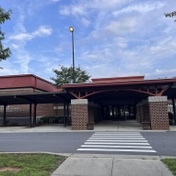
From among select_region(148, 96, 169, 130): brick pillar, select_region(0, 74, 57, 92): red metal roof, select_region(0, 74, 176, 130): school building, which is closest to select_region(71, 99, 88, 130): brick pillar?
select_region(0, 74, 176, 130): school building

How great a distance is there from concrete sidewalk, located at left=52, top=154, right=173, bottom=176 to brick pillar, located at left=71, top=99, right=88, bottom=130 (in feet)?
42.6

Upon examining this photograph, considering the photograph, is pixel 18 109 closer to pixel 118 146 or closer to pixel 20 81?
pixel 20 81

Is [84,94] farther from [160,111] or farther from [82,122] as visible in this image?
[160,111]

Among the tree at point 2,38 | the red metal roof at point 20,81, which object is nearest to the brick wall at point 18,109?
the red metal roof at point 20,81

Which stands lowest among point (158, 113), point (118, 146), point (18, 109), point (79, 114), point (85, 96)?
point (118, 146)

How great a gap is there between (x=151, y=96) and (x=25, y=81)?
20.1 meters

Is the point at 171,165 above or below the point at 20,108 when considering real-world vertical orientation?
below

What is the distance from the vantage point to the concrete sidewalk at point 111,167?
6.21 m

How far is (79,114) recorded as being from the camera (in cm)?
2155

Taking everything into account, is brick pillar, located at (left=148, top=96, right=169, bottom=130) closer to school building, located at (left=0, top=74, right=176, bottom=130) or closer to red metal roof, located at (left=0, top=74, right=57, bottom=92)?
school building, located at (left=0, top=74, right=176, bottom=130)

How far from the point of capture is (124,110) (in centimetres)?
3975

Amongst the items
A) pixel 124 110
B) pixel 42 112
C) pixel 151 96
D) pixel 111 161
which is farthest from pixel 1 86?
pixel 111 161

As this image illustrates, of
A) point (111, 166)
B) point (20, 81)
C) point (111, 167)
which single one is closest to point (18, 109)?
point (20, 81)

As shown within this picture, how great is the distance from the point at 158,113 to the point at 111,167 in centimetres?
1436
